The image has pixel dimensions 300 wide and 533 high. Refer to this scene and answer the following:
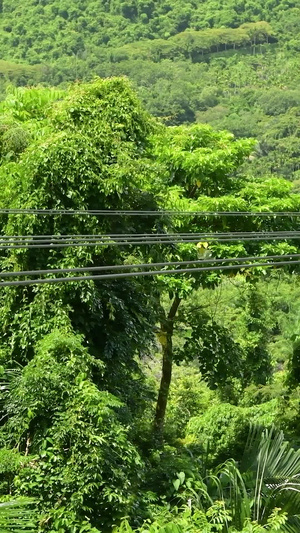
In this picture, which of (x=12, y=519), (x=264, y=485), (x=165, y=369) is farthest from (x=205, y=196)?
(x=12, y=519)

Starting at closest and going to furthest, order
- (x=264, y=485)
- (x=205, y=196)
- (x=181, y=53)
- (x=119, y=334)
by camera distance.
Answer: (x=264, y=485)
(x=119, y=334)
(x=205, y=196)
(x=181, y=53)

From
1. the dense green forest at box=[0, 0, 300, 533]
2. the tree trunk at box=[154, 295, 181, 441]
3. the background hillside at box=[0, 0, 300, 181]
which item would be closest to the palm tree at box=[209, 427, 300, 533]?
the dense green forest at box=[0, 0, 300, 533]

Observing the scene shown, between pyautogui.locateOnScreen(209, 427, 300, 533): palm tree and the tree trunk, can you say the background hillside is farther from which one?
pyautogui.locateOnScreen(209, 427, 300, 533): palm tree

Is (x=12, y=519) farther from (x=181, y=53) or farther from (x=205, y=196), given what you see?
(x=181, y=53)

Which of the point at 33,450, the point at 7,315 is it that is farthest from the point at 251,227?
the point at 33,450

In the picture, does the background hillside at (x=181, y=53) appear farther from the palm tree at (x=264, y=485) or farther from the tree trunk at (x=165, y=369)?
the palm tree at (x=264, y=485)

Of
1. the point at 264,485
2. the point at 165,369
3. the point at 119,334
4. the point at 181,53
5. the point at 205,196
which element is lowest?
the point at 264,485

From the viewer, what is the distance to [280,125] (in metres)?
81.2

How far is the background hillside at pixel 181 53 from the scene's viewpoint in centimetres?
9231

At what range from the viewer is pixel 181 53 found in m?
118

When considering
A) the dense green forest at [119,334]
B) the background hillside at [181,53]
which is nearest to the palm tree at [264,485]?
the dense green forest at [119,334]

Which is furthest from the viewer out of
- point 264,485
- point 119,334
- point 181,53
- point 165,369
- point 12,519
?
point 181,53

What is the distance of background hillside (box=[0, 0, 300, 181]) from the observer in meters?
92.3

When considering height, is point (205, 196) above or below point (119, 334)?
above
